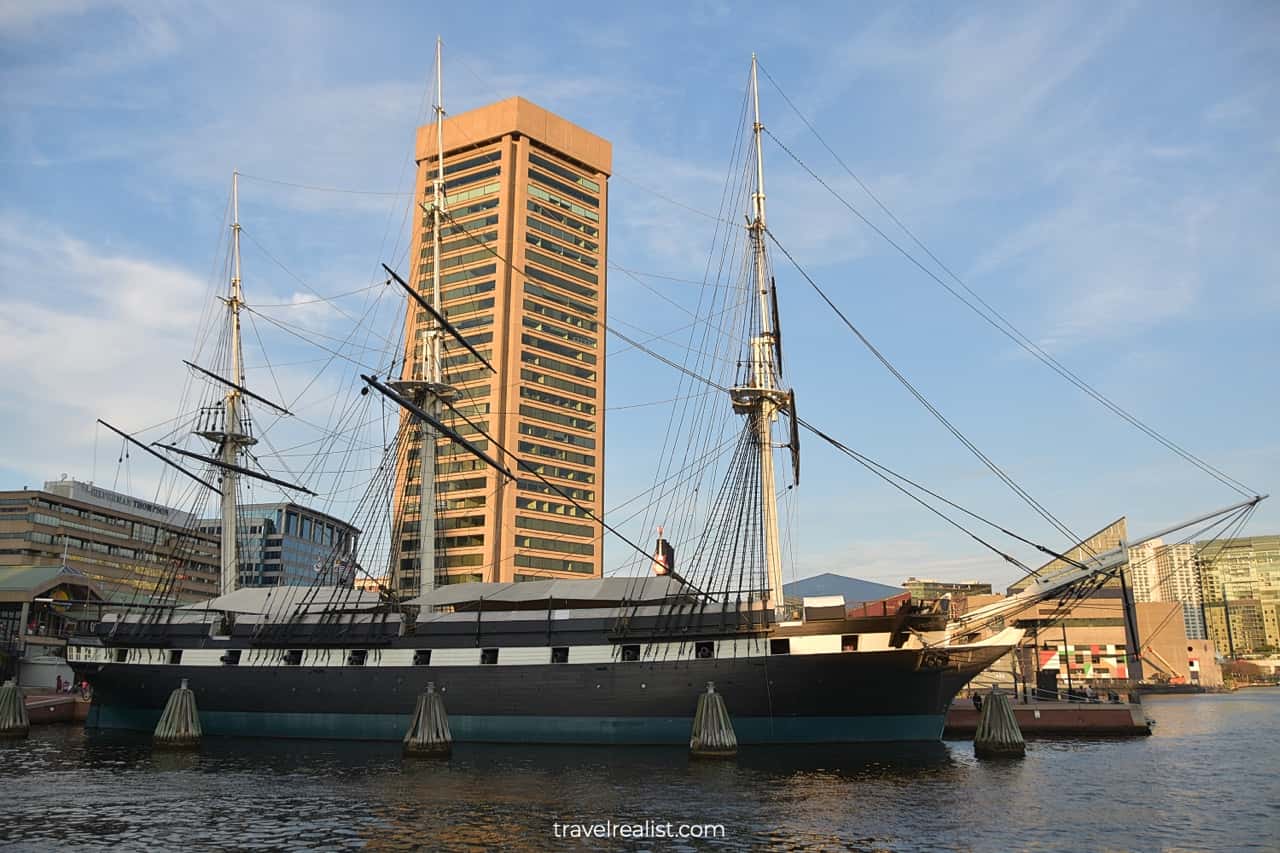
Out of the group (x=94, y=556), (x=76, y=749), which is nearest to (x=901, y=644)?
(x=76, y=749)

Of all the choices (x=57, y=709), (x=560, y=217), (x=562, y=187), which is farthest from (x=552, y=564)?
(x=57, y=709)

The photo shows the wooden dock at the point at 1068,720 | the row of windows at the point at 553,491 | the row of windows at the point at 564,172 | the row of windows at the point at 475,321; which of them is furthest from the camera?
the row of windows at the point at 564,172

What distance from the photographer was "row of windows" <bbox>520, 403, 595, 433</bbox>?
115375 millimetres

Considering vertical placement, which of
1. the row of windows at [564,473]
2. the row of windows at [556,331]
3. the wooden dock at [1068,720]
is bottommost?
the wooden dock at [1068,720]

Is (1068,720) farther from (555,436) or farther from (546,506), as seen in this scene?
(555,436)

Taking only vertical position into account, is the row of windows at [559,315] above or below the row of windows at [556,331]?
above

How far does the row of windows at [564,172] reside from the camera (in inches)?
4839

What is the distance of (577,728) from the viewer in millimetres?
36188

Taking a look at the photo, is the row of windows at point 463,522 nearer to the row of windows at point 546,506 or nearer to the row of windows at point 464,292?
the row of windows at point 546,506

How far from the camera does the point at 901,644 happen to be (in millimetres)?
33531

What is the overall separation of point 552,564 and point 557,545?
244 cm

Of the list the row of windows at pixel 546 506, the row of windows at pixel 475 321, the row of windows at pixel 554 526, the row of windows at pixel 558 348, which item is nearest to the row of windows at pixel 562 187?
the row of windows at pixel 475 321

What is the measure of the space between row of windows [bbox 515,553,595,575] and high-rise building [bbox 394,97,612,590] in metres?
0.14

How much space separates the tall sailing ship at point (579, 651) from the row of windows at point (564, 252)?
2950 inches
